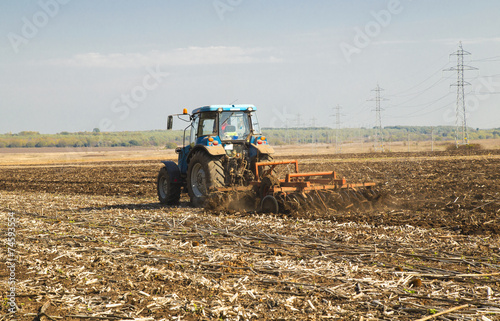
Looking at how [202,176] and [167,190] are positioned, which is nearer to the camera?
[202,176]

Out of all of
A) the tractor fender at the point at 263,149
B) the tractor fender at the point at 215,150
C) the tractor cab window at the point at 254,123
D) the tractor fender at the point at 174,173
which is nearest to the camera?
the tractor fender at the point at 215,150

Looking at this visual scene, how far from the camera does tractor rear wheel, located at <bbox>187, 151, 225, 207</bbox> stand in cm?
1138

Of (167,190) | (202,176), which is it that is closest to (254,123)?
(202,176)

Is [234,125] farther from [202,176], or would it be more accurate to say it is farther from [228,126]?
[202,176]

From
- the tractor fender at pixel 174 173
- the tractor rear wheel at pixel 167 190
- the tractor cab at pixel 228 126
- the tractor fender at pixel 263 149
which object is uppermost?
the tractor cab at pixel 228 126

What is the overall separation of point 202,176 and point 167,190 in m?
1.67

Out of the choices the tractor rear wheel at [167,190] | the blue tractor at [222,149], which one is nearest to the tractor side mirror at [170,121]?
the blue tractor at [222,149]

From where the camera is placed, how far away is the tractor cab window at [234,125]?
12.2 metres

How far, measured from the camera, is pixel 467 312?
4270mm

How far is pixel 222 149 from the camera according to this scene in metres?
11.6

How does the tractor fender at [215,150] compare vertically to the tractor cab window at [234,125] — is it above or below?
below

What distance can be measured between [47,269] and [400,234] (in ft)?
17.3

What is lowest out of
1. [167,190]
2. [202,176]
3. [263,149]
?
[167,190]

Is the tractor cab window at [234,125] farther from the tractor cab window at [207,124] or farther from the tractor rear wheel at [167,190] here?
the tractor rear wheel at [167,190]
